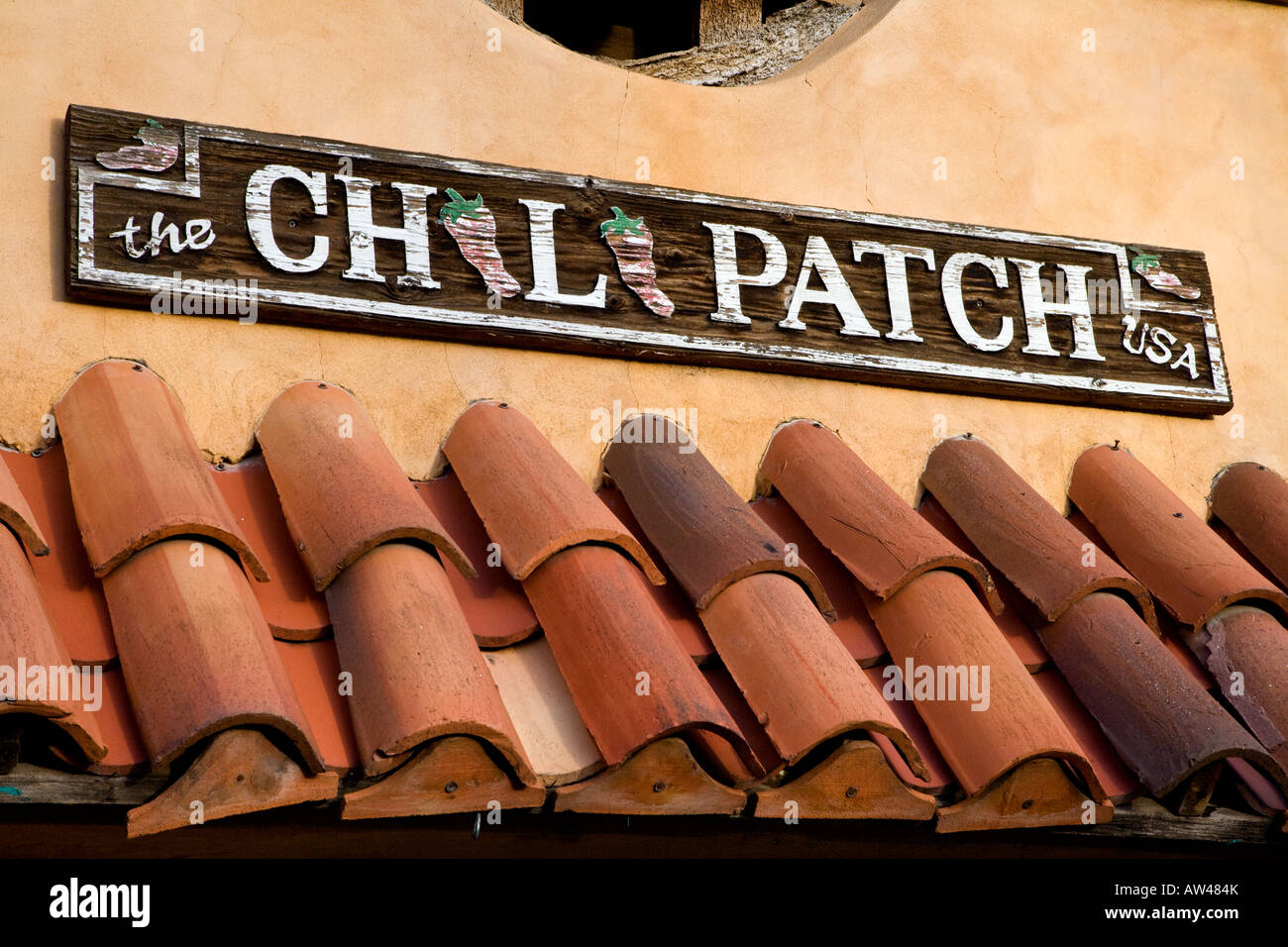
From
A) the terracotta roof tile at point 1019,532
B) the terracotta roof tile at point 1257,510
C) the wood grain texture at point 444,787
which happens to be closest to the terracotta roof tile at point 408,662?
the wood grain texture at point 444,787

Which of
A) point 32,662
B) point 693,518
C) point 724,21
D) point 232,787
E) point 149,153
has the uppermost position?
point 724,21

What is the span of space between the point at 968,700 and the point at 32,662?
1662 millimetres

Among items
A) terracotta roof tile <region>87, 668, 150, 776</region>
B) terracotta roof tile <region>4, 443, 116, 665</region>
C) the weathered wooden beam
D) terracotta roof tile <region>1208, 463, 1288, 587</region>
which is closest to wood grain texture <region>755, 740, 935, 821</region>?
terracotta roof tile <region>87, 668, 150, 776</region>

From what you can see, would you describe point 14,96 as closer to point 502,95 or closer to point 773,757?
point 502,95

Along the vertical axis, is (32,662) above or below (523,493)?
below

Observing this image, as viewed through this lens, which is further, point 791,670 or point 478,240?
point 478,240

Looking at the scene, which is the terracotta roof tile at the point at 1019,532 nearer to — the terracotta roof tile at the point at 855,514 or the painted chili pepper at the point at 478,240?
the terracotta roof tile at the point at 855,514

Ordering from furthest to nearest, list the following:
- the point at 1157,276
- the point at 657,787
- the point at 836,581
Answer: the point at 1157,276 < the point at 836,581 < the point at 657,787

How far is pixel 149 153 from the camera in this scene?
3078mm

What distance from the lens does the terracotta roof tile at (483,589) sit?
2646 mm

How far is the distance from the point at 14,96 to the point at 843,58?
2.13 metres

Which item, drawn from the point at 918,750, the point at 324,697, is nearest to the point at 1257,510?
the point at 918,750

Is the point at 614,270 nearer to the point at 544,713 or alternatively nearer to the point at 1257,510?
the point at 544,713
